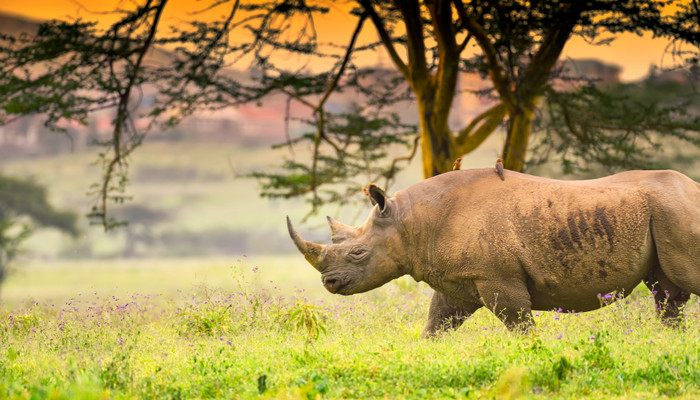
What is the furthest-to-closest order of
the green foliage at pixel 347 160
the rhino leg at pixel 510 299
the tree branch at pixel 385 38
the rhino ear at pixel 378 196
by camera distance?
1. the green foliage at pixel 347 160
2. the tree branch at pixel 385 38
3. the rhino ear at pixel 378 196
4. the rhino leg at pixel 510 299

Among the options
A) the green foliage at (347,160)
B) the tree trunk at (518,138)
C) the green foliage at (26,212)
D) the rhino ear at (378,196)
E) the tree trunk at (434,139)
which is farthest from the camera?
the green foliage at (26,212)

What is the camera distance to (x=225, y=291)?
9859mm

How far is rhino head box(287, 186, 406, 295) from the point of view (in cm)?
790

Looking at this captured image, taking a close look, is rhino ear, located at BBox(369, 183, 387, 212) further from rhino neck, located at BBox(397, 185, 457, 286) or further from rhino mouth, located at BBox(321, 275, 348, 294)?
rhino mouth, located at BBox(321, 275, 348, 294)

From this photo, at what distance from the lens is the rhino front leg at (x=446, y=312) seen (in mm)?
8297

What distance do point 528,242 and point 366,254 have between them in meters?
1.48

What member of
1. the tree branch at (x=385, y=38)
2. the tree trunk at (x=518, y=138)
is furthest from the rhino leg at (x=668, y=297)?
the tree branch at (x=385, y=38)

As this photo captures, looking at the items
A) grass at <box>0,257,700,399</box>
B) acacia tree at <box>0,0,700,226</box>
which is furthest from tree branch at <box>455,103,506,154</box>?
grass at <box>0,257,700,399</box>

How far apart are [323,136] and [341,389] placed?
9.34 meters

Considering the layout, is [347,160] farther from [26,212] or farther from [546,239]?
[26,212]

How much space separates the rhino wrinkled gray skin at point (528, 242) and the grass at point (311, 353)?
36 cm

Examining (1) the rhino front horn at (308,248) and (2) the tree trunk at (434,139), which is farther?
(2) the tree trunk at (434,139)

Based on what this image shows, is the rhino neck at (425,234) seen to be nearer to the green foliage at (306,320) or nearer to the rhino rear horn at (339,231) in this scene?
the rhino rear horn at (339,231)

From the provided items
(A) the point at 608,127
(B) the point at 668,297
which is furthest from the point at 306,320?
(A) the point at 608,127
